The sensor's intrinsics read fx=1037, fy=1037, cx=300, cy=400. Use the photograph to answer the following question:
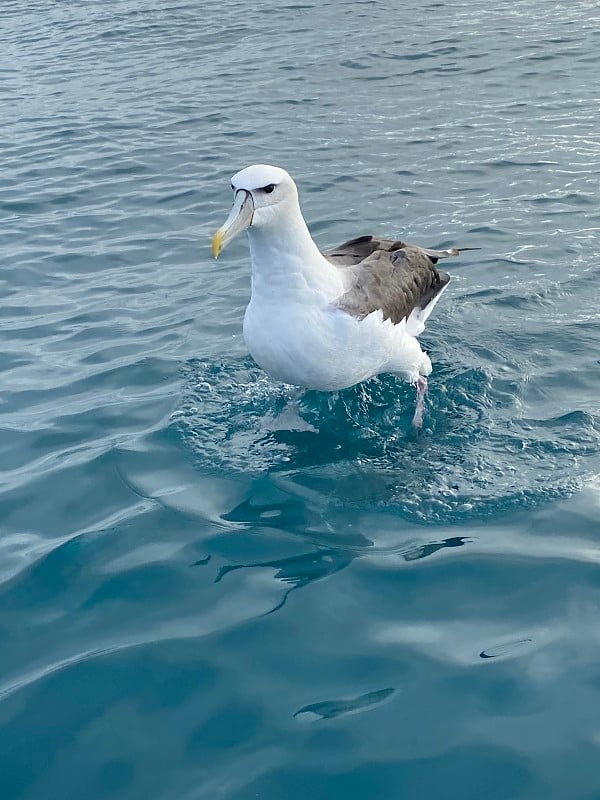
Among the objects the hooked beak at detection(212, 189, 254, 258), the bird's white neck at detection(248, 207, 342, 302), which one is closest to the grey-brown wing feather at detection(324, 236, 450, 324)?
the bird's white neck at detection(248, 207, 342, 302)

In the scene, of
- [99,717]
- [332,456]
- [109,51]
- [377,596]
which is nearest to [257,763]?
[99,717]

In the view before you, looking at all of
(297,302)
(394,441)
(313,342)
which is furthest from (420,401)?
(297,302)

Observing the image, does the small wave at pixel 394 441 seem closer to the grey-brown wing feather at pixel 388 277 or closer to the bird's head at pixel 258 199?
the grey-brown wing feather at pixel 388 277

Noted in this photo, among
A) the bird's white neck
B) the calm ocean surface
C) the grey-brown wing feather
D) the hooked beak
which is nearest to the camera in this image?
the calm ocean surface

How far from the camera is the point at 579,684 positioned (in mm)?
A: 4145

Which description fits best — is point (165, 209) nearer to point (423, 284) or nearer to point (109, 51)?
point (423, 284)

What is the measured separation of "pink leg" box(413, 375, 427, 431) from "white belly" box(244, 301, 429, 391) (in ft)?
1.62

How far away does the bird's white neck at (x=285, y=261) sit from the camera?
5.77 m

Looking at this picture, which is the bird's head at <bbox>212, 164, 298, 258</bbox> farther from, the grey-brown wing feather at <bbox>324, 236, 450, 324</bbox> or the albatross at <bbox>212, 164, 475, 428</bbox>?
the grey-brown wing feather at <bbox>324, 236, 450, 324</bbox>

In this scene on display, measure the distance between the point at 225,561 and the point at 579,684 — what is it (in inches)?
72.1

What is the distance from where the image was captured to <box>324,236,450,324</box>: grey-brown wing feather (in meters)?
6.21

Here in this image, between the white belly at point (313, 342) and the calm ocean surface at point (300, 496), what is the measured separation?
1.63 feet

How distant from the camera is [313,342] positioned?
227 inches

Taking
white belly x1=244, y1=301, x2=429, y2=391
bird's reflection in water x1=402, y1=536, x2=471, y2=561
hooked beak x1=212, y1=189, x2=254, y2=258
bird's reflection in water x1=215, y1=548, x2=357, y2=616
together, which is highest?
hooked beak x1=212, y1=189, x2=254, y2=258
